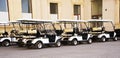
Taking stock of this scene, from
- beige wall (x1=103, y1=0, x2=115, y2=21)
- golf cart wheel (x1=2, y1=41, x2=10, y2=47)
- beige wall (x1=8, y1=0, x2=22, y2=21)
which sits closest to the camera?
golf cart wheel (x1=2, y1=41, x2=10, y2=47)

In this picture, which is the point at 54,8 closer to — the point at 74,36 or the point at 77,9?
the point at 77,9

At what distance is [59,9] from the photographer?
23875 millimetres

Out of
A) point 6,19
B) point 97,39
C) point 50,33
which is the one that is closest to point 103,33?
point 97,39

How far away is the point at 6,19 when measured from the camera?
2025 centimetres

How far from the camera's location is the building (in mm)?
20609

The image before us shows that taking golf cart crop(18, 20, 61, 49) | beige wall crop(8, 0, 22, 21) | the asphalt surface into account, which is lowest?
the asphalt surface

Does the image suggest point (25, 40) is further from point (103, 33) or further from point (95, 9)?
point (95, 9)

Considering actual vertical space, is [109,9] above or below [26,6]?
below

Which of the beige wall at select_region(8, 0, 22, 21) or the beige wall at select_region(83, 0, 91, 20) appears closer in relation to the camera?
the beige wall at select_region(8, 0, 22, 21)

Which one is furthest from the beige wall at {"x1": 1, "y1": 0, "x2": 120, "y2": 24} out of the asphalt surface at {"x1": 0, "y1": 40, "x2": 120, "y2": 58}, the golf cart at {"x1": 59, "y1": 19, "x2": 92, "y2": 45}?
the asphalt surface at {"x1": 0, "y1": 40, "x2": 120, "y2": 58}

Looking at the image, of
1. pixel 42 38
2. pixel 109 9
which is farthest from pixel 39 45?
pixel 109 9

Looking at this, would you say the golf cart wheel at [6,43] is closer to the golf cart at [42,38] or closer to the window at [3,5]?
the golf cart at [42,38]

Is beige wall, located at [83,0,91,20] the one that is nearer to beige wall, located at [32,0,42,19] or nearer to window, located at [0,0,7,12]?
beige wall, located at [32,0,42,19]

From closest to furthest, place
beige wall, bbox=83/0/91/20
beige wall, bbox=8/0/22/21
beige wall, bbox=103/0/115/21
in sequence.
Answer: beige wall, bbox=8/0/22/21
beige wall, bbox=103/0/115/21
beige wall, bbox=83/0/91/20
